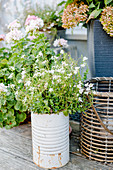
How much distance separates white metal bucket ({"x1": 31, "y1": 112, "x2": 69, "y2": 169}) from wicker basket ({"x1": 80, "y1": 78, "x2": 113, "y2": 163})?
0.54 feet

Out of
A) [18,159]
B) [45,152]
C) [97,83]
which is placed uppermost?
[97,83]

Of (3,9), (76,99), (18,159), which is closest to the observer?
(76,99)

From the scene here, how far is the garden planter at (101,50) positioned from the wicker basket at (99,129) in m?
0.16

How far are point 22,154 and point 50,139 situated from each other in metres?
0.36

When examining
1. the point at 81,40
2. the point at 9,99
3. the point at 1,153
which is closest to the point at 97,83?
the point at 9,99

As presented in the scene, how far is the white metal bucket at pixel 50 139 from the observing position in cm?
125

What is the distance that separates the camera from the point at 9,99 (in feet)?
5.24

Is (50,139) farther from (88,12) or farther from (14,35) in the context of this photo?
(88,12)

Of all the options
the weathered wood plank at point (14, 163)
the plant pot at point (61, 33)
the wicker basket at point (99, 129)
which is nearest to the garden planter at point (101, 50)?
the wicker basket at point (99, 129)

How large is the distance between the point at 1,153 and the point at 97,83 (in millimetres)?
887

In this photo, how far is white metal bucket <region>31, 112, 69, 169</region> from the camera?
4.09 feet

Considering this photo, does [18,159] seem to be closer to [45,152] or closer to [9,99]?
[45,152]

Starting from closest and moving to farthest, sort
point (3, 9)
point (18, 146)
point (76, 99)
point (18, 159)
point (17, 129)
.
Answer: point (76, 99)
point (18, 159)
point (18, 146)
point (17, 129)
point (3, 9)

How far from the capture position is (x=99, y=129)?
1.35 metres
